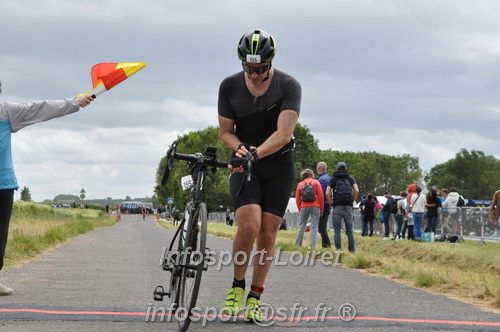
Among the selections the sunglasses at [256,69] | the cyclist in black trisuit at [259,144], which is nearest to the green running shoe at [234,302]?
the cyclist in black trisuit at [259,144]

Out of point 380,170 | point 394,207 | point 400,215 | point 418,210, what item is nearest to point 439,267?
point 418,210

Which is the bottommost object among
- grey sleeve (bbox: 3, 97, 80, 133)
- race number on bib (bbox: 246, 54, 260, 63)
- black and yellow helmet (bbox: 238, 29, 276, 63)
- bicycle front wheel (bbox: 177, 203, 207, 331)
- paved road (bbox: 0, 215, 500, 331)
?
paved road (bbox: 0, 215, 500, 331)

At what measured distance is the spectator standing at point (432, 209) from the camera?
23469mm

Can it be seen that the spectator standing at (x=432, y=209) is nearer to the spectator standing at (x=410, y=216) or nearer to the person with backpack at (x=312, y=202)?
the spectator standing at (x=410, y=216)

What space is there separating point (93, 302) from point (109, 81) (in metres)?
2.21

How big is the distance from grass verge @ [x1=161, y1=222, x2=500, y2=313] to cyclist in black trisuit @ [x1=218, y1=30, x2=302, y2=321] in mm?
2931

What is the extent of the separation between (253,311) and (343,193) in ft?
34.2

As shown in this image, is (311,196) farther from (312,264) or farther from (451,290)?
(451,290)

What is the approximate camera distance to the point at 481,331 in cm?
593

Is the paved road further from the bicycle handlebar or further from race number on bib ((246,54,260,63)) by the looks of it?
race number on bib ((246,54,260,63))

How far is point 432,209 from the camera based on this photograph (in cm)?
2359

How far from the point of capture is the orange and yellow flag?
754 cm

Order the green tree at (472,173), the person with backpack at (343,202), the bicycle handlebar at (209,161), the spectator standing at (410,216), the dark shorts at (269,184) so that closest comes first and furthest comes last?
the bicycle handlebar at (209,161)
the dark shorts at (269,184)
the person with backpack at (343,202)
the spectator standing at (410,216)
the green tree at (472,173)

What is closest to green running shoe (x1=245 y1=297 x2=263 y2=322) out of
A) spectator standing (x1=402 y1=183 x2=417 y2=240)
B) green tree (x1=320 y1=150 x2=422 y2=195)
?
spectator standing (x1=402 y1=183 x2=417 y2=240)
